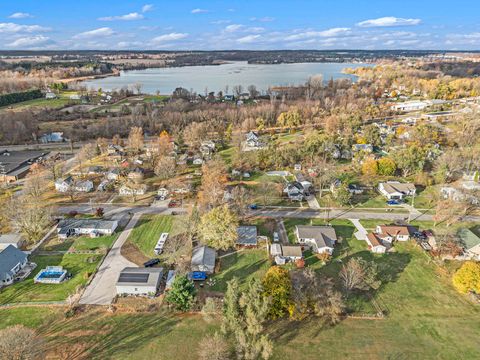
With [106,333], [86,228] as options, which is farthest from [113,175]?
[106,333]

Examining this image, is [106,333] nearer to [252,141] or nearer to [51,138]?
[252,141]

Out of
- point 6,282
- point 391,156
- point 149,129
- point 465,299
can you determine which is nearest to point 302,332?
point 465,299

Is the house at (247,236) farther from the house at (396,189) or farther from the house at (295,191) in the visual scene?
the house at (396,189)

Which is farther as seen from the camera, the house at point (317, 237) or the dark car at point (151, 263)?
the house at point (317, 237)

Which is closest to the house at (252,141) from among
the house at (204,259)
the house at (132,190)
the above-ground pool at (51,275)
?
the house at (132,190)

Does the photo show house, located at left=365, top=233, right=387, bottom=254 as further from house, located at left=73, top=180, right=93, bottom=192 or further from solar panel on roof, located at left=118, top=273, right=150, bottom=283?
house, located at left=73, top=180, right=93, bottom=192

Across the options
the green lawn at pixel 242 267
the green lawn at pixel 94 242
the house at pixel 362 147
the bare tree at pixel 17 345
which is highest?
the bare tree at pixel 17 345

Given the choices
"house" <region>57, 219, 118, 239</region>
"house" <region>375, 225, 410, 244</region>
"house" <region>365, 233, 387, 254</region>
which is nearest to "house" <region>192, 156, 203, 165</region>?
"house" <region>57, 219, 118, 239</region>

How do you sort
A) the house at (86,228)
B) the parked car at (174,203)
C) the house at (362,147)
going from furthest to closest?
the house at (362,147), the parked car at (174,203), the house at (86,228)
